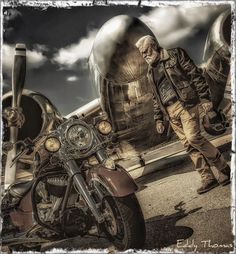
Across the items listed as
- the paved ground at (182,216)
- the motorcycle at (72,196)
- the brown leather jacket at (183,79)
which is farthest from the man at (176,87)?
the motorcycle at (72,196)

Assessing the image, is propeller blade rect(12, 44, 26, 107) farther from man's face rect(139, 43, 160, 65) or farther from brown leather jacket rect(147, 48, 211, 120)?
brown leather jacket rect(147, 48, 211, 120)

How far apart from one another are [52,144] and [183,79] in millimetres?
1400

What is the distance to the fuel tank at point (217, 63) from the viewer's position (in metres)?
4.16

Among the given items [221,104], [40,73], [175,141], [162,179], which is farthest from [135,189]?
[40,73]

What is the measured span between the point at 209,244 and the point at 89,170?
1.30m

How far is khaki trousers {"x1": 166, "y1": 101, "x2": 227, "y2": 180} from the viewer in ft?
13.4

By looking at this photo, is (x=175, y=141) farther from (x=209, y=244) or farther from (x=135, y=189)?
A: (x=209, y=244)

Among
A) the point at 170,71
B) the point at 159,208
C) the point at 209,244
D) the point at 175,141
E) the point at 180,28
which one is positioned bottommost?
the point at 209,244

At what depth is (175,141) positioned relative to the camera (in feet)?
13.6

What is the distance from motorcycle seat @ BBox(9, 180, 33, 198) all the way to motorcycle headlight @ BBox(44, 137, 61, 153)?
353 mm

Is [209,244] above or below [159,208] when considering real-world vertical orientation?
below

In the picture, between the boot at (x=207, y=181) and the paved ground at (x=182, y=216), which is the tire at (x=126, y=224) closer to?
the paved ground at (x=182, y=216)

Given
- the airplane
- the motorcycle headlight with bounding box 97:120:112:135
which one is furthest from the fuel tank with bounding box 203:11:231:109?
the motorcycle headlight with bounding box 97:120:112:135

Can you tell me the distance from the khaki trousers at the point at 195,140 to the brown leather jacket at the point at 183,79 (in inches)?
3.2
